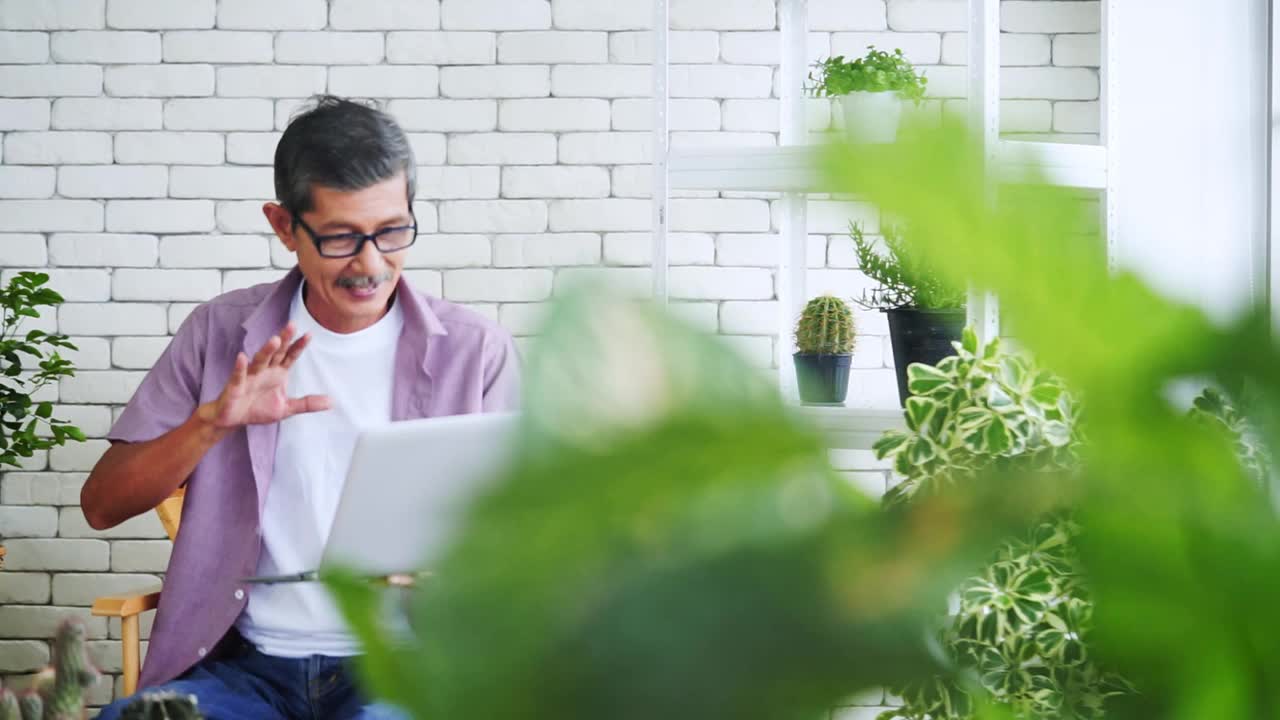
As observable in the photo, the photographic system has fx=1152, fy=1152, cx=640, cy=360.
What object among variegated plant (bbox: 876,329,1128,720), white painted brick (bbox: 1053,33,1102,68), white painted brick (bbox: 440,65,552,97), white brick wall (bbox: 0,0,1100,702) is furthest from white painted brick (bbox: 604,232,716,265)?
variegated plant (bbox: 876,329,1128,720)

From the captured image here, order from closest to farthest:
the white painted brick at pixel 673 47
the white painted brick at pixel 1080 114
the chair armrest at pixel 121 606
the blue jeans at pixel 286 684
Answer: the blue jeans at pixel 286 684 < the chair armrest at pixel 121 606 < the white painted brick at pixel 673 47 < the white painted brick at pixel 1080 114

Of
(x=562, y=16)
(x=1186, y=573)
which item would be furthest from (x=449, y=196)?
(x=1186, y=573)

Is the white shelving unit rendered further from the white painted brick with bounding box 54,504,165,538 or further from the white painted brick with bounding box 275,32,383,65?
the white painted brick with bounding box 54,504,165,538

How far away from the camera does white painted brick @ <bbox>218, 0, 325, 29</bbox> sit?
3168 mm

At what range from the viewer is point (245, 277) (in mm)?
3215

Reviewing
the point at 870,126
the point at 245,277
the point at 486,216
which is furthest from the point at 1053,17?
the point at 870,126

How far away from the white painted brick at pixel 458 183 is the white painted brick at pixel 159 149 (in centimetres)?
59

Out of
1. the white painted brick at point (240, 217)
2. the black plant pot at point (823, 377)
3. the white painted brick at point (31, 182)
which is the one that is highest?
the white painted brick at point (31, 182)

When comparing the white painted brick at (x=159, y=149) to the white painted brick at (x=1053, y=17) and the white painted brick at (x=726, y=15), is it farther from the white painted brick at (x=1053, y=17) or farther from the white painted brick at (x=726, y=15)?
the white painted brick at (x=1053, y=17)

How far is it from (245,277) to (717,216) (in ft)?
4.35

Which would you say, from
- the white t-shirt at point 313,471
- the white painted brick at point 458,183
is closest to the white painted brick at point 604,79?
the white painted brick at point 458,183

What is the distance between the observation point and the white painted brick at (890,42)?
3.23m

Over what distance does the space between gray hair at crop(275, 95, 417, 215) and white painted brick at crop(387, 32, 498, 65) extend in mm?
1118

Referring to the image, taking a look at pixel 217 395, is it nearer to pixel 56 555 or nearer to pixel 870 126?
pixel 56 555
